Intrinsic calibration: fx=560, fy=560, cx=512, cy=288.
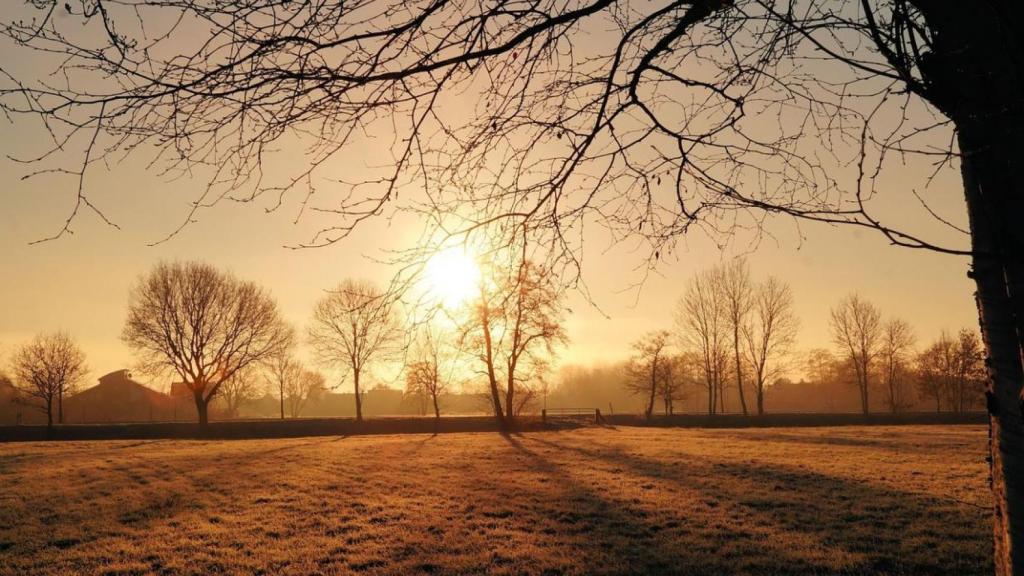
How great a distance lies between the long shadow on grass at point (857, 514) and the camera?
7.31 metres

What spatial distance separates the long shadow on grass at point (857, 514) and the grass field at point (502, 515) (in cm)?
4

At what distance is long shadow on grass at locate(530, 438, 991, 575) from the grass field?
1.6 inches

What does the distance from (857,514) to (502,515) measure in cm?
617

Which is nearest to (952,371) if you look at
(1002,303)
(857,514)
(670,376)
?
(670,376)

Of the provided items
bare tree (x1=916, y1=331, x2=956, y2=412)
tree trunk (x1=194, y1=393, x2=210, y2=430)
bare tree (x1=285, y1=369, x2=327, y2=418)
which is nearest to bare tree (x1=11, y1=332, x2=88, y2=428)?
tree trunk (x1=194, y1=393, x2=210, y2=430)

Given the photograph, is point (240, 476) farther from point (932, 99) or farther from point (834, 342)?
point (834, 342)

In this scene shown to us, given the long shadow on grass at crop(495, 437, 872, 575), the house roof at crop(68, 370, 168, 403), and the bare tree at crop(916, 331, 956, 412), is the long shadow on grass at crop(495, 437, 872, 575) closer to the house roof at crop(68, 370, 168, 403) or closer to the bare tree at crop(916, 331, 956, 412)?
the bare tree at crop(916, 331, 956, 412)

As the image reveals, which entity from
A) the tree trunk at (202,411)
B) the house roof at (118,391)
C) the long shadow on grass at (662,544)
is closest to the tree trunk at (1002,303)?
the long shadow on grass at (662,544)

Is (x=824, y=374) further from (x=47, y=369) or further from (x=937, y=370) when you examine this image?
(x=47, y=369)

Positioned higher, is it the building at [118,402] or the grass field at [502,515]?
the grass field at [502,515]

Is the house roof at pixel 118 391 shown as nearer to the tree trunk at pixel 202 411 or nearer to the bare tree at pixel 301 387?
the bare tree at pixel 301 387

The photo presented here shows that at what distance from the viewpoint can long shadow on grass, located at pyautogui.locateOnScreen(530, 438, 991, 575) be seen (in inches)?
288

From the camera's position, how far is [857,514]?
9656mm

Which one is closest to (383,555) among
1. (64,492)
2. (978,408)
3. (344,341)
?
(64,492)
